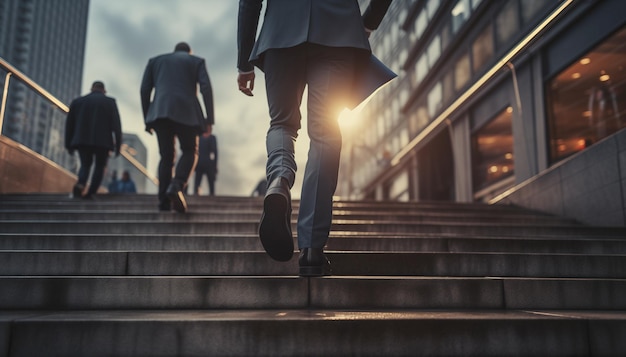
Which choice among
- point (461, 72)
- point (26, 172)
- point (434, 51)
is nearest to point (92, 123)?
point (26, 172)

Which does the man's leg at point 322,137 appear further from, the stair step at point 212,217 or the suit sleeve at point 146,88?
the suit sleeve at point 146,88

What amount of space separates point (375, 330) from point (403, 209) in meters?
4.88

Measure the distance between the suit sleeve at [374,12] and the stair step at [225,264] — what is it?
1259mm

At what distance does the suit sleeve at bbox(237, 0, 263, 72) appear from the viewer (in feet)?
8.90

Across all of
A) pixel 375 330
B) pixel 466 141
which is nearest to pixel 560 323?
pixel 375 330

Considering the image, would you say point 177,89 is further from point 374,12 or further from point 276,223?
point 276,223

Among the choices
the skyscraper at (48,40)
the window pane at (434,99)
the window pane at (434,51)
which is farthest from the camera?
the skyscraper at (48,40)

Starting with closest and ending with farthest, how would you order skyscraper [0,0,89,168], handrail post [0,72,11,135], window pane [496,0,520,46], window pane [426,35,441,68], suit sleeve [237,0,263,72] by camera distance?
suit sleeve [237,0,263,72], handrail post [0,72,11,135], window pane [496,0,520,46], window pane [426,35,441,68], skyscraper [0,0,89,168]

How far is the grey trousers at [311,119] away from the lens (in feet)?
8.14

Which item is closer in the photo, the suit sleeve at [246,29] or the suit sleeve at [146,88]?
the suit sleeve at [246,29]

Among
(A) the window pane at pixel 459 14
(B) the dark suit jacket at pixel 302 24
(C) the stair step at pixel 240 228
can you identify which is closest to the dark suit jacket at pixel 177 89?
(C) the stair step at pixel 240 228

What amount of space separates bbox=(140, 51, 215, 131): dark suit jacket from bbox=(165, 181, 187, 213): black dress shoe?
67 centimetres

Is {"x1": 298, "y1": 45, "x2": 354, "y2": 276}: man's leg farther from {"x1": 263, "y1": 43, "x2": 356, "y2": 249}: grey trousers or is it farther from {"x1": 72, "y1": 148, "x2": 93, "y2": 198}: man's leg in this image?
{"x1": 72, "y1": 148, "x2": 93, "y2": 198}: man's leg

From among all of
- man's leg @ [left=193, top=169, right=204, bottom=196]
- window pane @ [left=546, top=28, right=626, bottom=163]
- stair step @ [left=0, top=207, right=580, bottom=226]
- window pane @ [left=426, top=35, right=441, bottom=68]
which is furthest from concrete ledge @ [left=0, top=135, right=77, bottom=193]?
window pane @ [left=426, top=35, right=441, bottom=68]
